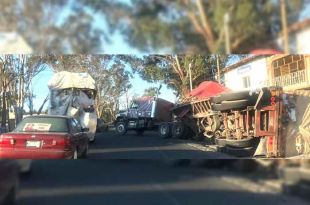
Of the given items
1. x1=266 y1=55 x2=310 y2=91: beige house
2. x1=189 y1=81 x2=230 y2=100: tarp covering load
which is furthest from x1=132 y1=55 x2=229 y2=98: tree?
x1=266 y1=55 x2=310 y2=91: beige house

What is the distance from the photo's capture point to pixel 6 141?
7.79ft

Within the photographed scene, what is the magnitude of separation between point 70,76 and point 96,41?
261 millimetres

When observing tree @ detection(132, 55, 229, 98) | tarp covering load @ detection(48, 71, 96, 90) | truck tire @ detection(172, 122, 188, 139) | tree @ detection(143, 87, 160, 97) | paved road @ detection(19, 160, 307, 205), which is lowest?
paved road @ detection(19, 160, 307, 205)

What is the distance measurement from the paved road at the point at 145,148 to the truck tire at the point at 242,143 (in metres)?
0.07

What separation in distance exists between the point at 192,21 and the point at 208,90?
482 millimetres

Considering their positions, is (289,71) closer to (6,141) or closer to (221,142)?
(221,142)

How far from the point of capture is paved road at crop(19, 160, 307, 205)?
2461 mm

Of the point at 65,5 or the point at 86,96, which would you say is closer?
the point at 65,5

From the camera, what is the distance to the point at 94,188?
2.51m

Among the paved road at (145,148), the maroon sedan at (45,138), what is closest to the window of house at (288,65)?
the paved road at (145,148)

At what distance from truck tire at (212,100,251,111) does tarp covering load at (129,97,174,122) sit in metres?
0.23

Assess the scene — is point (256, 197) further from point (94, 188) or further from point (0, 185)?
point (0, 185)

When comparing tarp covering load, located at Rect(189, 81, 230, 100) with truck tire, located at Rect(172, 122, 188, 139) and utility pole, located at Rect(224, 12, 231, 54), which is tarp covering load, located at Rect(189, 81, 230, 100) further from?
utility pole, located at Rect(224, 12, 231, 54)

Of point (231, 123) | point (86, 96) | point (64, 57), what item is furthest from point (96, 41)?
point (231, 123)
